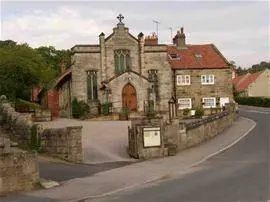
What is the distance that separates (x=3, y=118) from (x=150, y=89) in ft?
83.4

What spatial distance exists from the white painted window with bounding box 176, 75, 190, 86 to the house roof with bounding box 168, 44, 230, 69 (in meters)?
0.96

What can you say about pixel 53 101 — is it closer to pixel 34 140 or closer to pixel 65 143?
pixel 34 140

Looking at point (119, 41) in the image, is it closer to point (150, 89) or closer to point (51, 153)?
point (150, 89)

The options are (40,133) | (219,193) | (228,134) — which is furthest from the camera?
(228,134)

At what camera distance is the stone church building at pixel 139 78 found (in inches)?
2073

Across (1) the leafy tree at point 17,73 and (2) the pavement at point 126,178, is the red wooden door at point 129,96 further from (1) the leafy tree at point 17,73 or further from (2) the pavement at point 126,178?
(2) the pavement at point 126,178

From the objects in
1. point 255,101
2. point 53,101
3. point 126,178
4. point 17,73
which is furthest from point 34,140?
point 255,101

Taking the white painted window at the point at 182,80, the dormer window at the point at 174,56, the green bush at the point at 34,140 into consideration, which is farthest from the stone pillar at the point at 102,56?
the green bush at the point at 34,140

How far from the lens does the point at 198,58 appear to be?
60.9 m

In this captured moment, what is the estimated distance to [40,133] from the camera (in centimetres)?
2519

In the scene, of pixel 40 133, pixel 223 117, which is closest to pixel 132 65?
pixel 223 117

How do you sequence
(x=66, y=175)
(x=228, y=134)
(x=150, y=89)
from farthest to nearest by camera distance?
(x=150, y=89), (x=228, y=134), (x=66, y=175)

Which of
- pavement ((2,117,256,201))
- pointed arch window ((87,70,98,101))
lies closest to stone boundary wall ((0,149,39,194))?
pavement ((2,117,256,201))

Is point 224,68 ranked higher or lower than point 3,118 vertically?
higher
